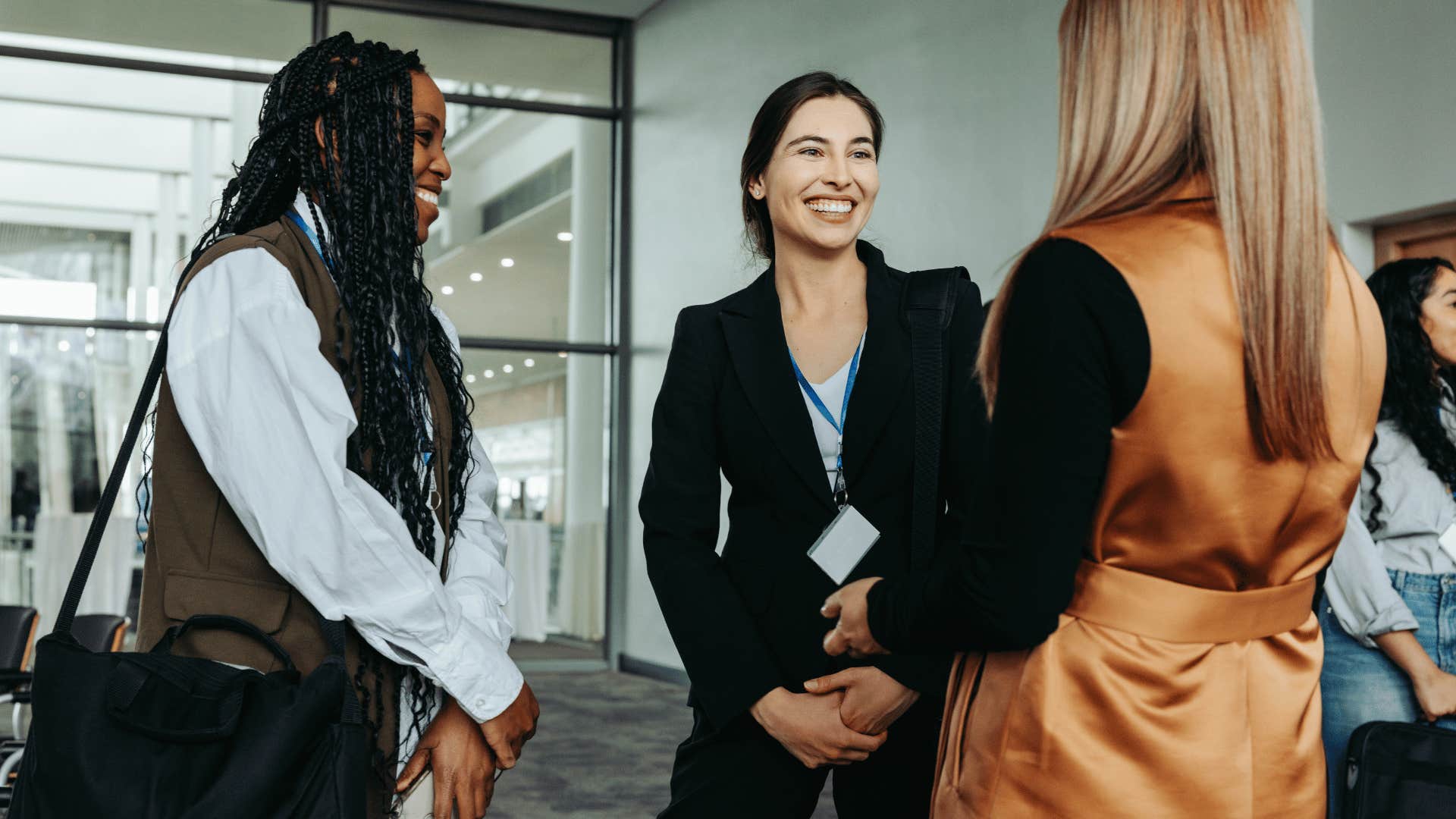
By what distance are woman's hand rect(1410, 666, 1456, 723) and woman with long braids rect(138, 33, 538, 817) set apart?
7.04ft

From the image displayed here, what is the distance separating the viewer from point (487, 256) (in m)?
10.3

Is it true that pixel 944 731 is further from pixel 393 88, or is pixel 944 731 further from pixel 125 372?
pixel 125 372

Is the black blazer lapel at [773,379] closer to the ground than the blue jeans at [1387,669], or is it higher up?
higher up

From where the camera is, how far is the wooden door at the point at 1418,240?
15.3 ft

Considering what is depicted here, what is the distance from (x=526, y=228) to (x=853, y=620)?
9.42 meters

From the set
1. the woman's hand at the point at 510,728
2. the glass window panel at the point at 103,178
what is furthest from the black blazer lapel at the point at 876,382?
the glass window panel at the point at 103,178

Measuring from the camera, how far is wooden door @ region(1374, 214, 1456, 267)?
4.66 m

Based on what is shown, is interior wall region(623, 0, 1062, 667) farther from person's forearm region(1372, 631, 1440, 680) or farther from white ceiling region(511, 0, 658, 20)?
person's forearm region(1372, 631, 1440, 680)

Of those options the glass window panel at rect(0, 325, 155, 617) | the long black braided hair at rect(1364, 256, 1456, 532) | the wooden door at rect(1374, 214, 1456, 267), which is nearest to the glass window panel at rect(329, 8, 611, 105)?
the glass window panel at rect(0, 325, 155, 617)

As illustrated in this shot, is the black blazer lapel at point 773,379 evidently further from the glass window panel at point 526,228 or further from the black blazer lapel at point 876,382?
the glass window panel at point 526,228

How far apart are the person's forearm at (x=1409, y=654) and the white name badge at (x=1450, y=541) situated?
0.71ft

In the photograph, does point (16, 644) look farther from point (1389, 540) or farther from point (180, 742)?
point (1389, 540)

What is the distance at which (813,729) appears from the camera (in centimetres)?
161

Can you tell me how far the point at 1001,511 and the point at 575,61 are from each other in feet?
33.2
